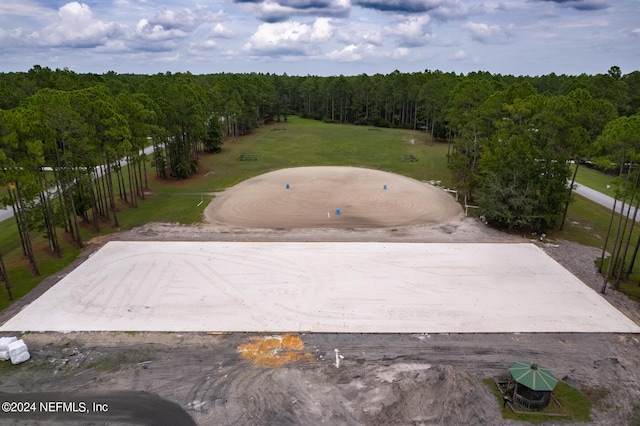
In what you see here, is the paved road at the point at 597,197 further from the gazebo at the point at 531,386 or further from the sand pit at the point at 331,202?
the gazebo at the point at 531,386

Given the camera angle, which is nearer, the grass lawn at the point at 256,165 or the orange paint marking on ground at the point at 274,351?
the orange paint marking on ground at the point at 274,351

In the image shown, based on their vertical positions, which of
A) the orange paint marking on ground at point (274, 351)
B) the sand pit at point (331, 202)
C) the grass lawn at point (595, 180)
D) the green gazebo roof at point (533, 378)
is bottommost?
the orange paint marking on ground at point (274, 351)

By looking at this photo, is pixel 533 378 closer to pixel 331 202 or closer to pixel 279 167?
pixel 331 202

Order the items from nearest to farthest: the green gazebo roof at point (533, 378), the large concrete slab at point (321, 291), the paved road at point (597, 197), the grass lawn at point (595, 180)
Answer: the green gazebo roof at point (533, 378) → the large concrete slab at point (321, 291) → the paved road at point (597, 197) → the grass lawn at point (595, 180)

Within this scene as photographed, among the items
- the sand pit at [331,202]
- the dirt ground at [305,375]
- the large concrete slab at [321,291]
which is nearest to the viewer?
the dirt ground at [305,375]

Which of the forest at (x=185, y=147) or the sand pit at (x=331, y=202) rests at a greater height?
the forest at (x=185, y=147)

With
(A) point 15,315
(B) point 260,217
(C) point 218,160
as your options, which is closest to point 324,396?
(A) point 15,315

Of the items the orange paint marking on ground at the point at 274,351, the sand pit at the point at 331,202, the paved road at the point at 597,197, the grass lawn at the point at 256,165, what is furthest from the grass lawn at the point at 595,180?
the orange paint marking on ground at the point at 274,351

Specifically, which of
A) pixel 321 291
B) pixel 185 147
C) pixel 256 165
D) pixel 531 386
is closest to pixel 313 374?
pixel 321 291
